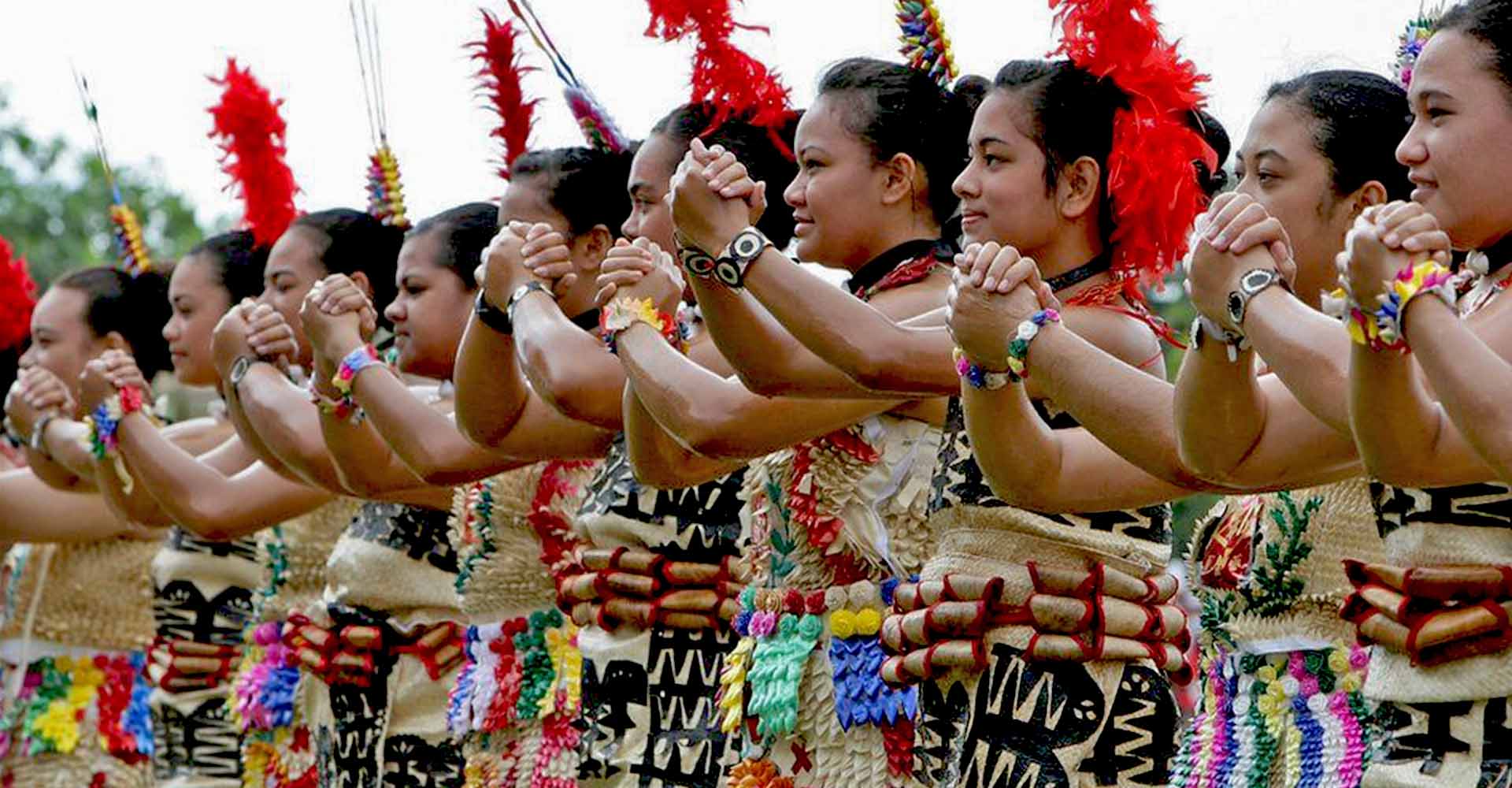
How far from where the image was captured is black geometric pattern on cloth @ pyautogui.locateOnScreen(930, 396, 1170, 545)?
4191 mm

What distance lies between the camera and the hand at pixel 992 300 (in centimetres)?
372

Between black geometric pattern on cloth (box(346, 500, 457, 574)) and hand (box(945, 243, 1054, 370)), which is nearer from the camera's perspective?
hand (box(945, 243, 1054, 370))

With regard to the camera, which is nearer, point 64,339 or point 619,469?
point 619,469

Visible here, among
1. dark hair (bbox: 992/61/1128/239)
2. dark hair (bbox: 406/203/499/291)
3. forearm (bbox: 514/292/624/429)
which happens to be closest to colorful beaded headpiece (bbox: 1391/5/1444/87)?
dark hair (bbox: 992/61/1128/239)

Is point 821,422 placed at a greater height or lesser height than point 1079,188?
lesser

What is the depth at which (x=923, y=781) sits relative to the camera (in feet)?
14.3

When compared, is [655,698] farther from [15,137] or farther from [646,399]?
[15,137]

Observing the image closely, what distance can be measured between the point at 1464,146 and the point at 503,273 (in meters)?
2.43

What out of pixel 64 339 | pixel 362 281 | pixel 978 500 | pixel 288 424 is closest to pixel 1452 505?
pixel 978 500

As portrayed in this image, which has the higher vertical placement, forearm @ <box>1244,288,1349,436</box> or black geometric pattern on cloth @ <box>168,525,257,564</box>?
black geometric pattern on cloth @ <box>168,525,257,564</box>

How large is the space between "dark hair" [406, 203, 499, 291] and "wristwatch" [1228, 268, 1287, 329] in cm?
329

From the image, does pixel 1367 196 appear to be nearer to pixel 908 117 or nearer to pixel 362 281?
pixel 908 117

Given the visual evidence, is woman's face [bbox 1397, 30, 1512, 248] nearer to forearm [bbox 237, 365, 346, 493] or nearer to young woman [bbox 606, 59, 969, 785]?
young woman [bbox 606, 59, 969, 785]

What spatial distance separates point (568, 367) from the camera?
505cm
